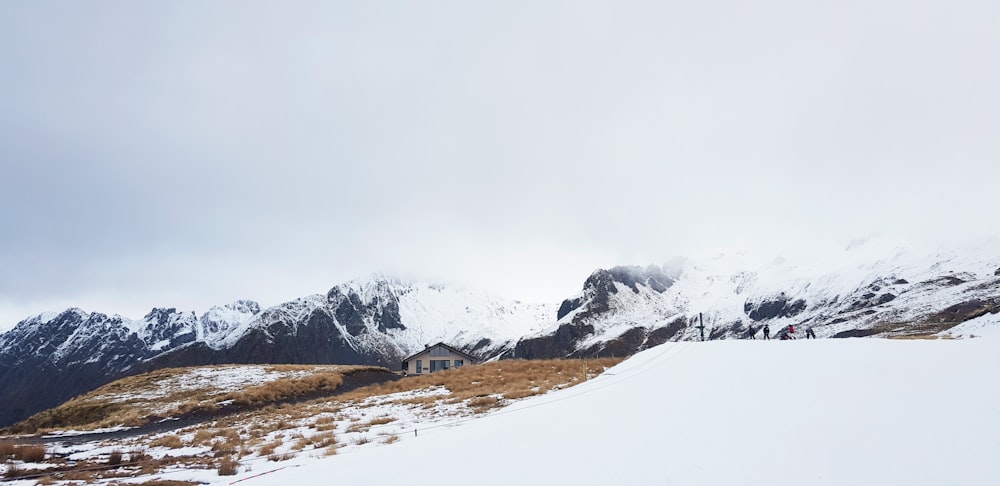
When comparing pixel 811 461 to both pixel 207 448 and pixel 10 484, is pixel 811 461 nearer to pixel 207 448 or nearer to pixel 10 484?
pixel 10 484

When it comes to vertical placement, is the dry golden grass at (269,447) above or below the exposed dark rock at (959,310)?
above

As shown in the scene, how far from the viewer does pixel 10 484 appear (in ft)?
36.1

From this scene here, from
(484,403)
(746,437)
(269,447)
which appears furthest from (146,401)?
(746,437)

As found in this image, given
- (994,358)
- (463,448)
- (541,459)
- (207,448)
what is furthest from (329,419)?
(994,358)

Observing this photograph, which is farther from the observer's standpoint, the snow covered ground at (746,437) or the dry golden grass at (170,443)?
the dry golden grass at (170,443)

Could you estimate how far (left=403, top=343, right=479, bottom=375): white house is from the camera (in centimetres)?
6800

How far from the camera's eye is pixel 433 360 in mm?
68188

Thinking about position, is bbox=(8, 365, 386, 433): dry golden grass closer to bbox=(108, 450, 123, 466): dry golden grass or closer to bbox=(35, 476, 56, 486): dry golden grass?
bbox=(108, 450, 123, 466): dry golden grass

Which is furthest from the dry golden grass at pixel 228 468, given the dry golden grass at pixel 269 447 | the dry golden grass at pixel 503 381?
the dry golden grass at pixel 503 381

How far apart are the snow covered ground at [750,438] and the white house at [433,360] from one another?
190 ft

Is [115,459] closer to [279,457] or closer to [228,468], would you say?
[228,468]

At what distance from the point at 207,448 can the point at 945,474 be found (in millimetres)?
18005

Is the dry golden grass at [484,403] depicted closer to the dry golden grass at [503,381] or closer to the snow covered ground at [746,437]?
the dry golden grass at [503,381]

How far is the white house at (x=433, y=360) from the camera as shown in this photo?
68.0 meters
